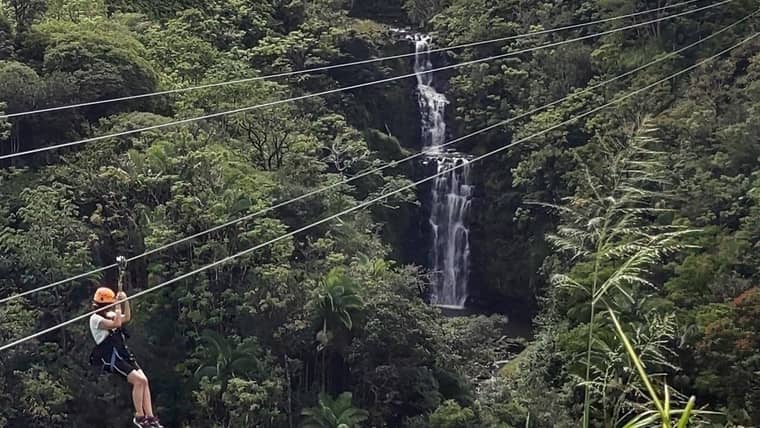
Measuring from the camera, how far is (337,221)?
65.7ft

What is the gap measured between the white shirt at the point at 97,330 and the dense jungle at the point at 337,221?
184 inches

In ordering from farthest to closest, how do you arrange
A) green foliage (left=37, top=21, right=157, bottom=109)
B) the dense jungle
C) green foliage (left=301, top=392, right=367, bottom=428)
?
green foliage (left=37, top=21, right=157, bottom=109) < green foliage (left=301, top=392, right=367, bottom=428) < the dense jungle

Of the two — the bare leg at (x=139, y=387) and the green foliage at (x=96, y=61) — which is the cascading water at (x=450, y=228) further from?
the bare leg at (x=139, y=387)

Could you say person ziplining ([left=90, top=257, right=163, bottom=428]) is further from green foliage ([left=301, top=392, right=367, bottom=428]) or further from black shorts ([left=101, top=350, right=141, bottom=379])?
green foliage ([left=301, top=392, right=367, bottom=428])

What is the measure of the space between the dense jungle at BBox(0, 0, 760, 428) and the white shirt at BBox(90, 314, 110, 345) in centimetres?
468

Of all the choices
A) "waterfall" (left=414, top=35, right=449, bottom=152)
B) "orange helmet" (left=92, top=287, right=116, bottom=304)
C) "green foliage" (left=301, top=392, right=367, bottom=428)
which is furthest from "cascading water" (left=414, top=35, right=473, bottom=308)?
"orange helmet" (left=92, top=287, right=116, bottom=304)

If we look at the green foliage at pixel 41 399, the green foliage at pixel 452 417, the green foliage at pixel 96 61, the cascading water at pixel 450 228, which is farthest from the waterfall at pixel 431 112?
the green foliage at pixel 41 399

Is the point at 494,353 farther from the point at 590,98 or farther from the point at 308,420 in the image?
the point at 590,98

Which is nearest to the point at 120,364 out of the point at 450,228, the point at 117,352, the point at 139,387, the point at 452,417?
the point at 117,352

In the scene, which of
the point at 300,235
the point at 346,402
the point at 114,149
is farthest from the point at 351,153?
the point at 346,402

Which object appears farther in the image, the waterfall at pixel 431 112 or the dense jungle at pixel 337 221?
the waterfall at pixel 431 112

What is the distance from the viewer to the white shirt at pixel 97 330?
21.8 ft

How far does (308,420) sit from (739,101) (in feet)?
45.5

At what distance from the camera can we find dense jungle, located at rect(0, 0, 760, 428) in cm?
1631
